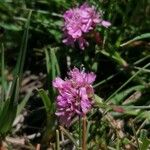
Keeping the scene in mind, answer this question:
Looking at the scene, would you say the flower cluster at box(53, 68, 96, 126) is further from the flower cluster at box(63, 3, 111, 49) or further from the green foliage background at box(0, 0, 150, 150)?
the flower cluster at box(63, 3, 111, 49)

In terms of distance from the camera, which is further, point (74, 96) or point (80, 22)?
point (80, 22)

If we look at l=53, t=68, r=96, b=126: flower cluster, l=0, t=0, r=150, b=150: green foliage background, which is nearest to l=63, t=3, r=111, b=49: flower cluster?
l=0, t=0, r=150, b=150: green foliage background

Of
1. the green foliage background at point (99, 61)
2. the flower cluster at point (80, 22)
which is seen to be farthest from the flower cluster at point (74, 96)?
the flower cluster at point (80, 22)

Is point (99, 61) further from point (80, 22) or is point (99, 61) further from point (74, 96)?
point (74, 96)

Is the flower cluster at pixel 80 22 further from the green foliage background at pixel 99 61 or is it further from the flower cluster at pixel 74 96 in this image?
the flower cluster at pixel 74 96

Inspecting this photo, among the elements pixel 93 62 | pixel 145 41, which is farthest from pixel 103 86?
pixel 145 41

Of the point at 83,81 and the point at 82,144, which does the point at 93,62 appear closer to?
the point at 83,81

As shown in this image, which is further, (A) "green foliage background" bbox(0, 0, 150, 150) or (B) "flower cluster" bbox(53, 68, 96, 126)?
(A) "green foliage background" bbox(0, 0, 150, 150)

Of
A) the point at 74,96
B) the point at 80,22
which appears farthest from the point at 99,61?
the point at 74,96
